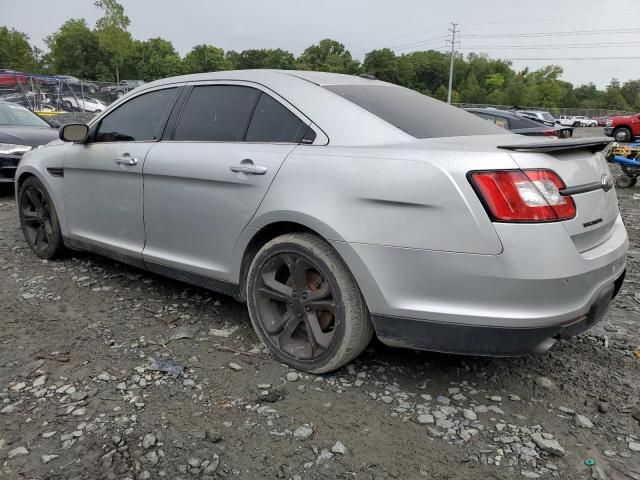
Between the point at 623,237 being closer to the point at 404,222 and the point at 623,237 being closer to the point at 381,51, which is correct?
the point at 404,222

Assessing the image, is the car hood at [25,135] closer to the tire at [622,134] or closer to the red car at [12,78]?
the red car at [12,78]

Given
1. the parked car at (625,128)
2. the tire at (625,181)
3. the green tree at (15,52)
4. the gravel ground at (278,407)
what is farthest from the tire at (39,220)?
the green tree at (15,52)

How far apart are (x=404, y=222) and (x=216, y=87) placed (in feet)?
5.59

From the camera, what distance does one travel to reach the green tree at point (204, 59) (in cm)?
8294

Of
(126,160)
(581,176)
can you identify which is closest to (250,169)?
(126,160)

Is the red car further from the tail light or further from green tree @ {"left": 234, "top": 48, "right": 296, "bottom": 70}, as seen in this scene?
green tree @ {"left": 234, "top": 48, "right": 296, "bottom": 70}

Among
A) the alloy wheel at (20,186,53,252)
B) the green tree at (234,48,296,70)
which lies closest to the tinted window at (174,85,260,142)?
the alloy wheel at (20,186,53,252)

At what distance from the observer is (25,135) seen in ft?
26.9

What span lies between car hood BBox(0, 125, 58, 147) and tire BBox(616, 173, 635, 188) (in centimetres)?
1015

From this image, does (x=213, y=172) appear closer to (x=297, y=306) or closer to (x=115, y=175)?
(x=297, y=306)

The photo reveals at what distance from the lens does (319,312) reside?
9.30 feet

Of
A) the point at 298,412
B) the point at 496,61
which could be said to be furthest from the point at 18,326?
the point at 496,61

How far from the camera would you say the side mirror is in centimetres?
407

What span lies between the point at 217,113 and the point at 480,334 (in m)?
2.03
